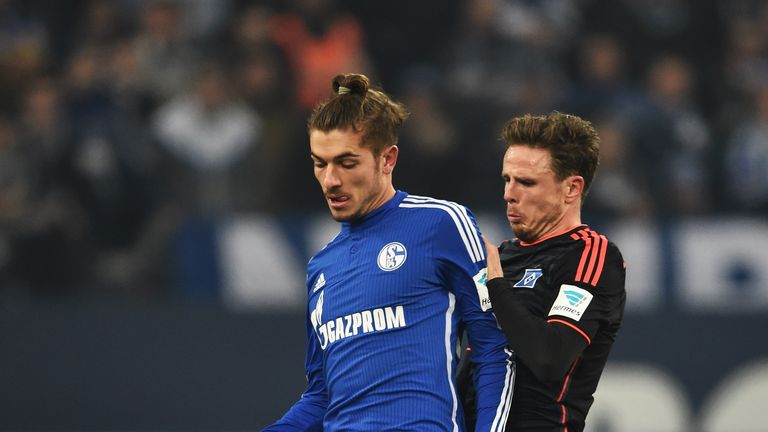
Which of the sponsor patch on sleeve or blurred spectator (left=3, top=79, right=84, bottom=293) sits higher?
blurred spectator (left=3, top=79, right=84, bottom=293)

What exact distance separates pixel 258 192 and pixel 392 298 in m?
5.01

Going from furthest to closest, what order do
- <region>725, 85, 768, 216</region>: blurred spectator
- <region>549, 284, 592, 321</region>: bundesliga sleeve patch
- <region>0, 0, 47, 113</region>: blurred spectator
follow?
<region>725, 85, 768, 216</region>: blurred spectator, <region>0, 0, 47, 113</region>: blurred spectator, <region>549, 284, 592, 321</region>: bundesliga sleeve patch

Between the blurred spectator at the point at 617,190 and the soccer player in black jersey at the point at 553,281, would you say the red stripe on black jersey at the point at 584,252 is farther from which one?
the blurred spectator at the point at 617,190

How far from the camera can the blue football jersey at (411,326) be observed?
11.0 feet

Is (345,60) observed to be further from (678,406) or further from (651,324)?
(678,406)

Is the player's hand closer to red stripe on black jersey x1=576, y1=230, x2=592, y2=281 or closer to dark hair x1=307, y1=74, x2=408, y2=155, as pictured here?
red stripe on black jersey x1=576, y1=230, x2=592, y2=281

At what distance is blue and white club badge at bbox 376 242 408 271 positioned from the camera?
11.4 ft

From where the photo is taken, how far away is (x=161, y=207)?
816 cm

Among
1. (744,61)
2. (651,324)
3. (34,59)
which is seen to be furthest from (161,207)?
(744,61)

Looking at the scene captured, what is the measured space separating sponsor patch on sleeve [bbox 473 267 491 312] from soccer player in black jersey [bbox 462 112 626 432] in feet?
0.11

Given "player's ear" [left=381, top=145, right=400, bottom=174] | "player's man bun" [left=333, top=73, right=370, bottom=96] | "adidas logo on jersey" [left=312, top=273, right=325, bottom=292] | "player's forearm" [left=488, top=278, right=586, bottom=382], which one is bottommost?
"player's forearm" [left=488, top=278, right=586, bottom=382]

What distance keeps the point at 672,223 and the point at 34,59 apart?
4.96 meters

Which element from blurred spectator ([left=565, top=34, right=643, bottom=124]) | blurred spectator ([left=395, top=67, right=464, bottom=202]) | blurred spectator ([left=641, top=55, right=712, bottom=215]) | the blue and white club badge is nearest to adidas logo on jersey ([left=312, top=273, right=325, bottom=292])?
the blue and white club badge

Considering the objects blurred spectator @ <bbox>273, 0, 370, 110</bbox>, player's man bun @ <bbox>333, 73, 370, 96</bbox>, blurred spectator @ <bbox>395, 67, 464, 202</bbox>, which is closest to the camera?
player's man bun @ <bbox>333, 73, 370, 96</bbox>
